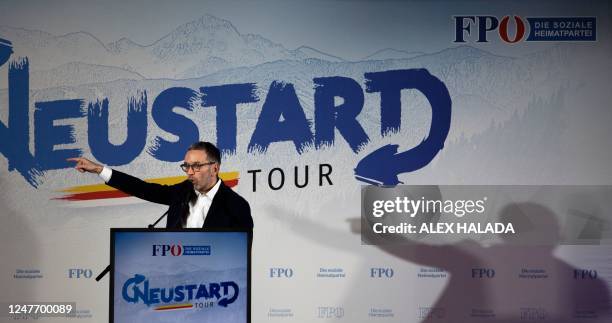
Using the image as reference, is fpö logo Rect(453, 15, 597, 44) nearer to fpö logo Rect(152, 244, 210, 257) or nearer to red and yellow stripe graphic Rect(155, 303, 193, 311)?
fpö logo Rect(152, 244, 210, 257)

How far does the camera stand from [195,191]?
4793mm

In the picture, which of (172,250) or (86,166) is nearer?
(172,250)

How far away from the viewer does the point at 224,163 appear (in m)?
4.81

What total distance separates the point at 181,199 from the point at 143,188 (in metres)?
0.28

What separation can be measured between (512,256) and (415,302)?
2.41ft

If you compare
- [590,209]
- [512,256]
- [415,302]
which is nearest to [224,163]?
[415,302]

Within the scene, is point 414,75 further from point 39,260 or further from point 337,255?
point 39,260

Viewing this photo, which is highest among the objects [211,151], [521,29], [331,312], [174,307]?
[521,29]

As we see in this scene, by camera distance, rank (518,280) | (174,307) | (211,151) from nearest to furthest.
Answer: (174,307)
(518,280)
(211,151)

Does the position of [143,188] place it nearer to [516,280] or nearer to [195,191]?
[195,191]

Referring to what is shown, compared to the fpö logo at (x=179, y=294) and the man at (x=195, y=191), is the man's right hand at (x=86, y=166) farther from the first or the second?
the fpö logo at (x=179, y=294)

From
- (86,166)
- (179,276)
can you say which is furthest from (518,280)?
(86,166)

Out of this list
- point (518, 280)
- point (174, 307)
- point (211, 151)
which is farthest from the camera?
point (211, 151)

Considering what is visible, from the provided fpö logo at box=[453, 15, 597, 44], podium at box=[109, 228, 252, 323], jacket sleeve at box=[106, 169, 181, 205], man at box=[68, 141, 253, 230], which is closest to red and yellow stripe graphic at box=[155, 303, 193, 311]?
podium at box=[109, 228, 252, 323]
